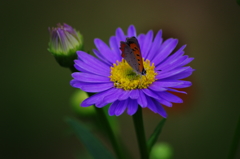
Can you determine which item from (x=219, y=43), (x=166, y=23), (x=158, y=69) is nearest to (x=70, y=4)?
(x=166, y=23)

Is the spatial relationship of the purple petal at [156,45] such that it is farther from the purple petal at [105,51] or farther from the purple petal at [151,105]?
the purple petal at [151,105]

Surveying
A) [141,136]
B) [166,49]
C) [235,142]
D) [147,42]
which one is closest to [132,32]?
[147,42]

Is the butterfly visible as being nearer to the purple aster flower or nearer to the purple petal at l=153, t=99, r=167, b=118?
the purple aster flower

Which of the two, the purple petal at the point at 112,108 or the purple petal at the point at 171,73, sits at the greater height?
the purple petal at the point at 171,73

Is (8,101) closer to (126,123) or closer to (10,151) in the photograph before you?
(10,151)

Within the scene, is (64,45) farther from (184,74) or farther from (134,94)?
(184,74)

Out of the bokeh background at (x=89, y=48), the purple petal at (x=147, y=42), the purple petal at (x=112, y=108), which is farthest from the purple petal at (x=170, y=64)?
the bokeh background at (x=89, y=48)
